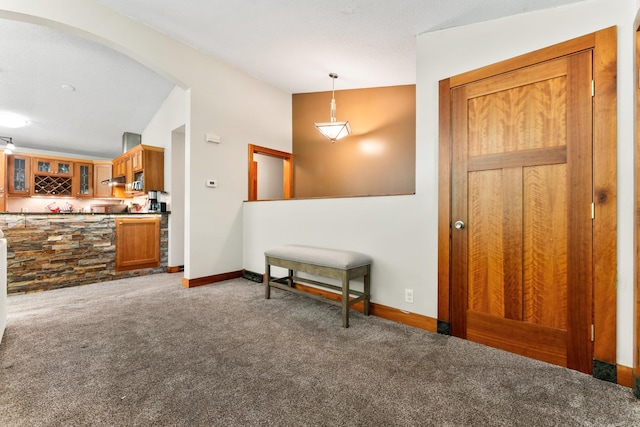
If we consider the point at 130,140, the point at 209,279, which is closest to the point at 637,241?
the point at 209,279

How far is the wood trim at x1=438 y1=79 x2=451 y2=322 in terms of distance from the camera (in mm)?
2268

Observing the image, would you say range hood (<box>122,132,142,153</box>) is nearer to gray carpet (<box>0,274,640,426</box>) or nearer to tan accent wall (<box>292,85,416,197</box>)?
tan accent wall (<box>292,85,416,197</box>)

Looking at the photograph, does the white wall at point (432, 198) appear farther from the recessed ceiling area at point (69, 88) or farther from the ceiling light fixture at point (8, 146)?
the ceiling light fixture at point (8, 146)

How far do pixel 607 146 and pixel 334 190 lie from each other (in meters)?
3.47

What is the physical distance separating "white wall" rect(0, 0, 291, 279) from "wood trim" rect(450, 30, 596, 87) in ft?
9.98

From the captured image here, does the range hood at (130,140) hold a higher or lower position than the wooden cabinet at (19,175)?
higher

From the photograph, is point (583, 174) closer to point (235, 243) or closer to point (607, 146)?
point (607, 146)

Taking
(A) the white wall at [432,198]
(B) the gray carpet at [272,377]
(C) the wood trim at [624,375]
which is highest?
(A) the white wall at [432,198]

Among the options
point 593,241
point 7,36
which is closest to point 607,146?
point 593,241

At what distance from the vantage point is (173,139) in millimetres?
4574

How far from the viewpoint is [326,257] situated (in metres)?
2.59

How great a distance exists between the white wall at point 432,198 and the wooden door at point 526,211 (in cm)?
15

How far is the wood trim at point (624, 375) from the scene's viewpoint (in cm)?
159

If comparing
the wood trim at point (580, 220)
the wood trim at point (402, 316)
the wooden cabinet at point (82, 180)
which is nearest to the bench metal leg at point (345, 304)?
the wood trim at point (402, 316)
